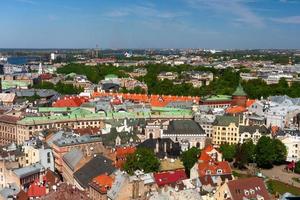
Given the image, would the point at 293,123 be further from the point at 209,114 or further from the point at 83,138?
the point at 83,138

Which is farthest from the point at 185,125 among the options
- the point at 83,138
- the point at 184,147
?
the point at 83,138

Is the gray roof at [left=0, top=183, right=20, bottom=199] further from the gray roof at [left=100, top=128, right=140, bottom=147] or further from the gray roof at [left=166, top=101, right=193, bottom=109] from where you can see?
the gray roof at [left=166, top=101, right=193, bottom=109]

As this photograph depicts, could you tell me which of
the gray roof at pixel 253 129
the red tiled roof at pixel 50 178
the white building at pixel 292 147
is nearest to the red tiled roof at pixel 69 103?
the gray roof at pixel 253 129

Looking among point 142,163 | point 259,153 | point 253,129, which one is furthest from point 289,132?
point 142,163

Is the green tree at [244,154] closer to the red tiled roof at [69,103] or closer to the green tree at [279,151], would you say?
the green tree at [279,151]

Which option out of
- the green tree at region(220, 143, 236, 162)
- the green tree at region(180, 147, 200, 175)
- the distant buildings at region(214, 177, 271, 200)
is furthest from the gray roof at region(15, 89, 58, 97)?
the distant buildings at region(214, 177, 271, 200)

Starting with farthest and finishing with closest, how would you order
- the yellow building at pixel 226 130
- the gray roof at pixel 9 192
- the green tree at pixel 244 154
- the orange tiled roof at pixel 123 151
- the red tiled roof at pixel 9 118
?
the red tiled roof at pixel 9 118, the yellow building at pixel 226 130, the green tree at pixel 244 154, the orange tiled roof at pixel 123 151, the gray roof at pixel 9 192

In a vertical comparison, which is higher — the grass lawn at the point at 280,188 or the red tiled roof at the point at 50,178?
the red tiled roof at the point at 50,178
